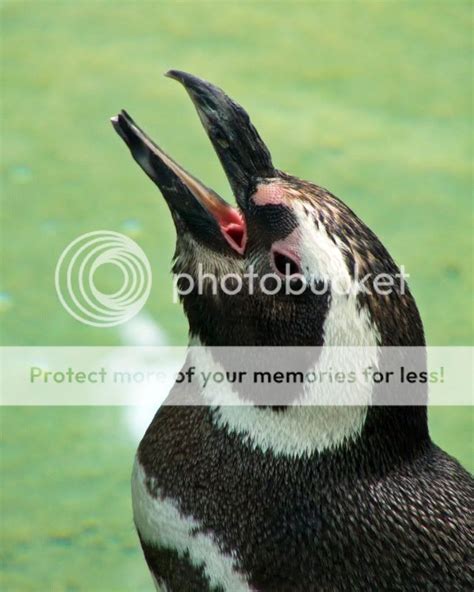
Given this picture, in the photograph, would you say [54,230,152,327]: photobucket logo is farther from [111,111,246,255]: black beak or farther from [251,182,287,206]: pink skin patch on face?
[251,182,287,206]: pink skin patch on face

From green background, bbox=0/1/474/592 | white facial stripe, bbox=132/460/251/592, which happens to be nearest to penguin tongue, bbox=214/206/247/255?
white facial stripe, bbox=132/460/251/592

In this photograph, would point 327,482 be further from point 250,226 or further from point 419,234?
point 419,234

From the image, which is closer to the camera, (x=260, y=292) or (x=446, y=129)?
(x=260, y=292)

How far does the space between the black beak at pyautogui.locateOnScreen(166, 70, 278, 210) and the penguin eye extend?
0.56 ft

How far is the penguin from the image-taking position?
2059mm

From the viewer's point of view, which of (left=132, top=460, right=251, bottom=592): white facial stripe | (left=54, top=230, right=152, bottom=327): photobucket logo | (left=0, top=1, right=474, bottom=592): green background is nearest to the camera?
(left=132, top=460, right=251, bottom=592): white facial stripe

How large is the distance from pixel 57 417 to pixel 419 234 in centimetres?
146

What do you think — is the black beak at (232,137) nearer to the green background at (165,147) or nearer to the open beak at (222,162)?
the open beak at (222,162)

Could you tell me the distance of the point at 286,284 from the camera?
6.79 ft

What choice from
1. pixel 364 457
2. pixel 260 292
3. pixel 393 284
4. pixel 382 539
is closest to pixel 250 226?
pixel 260 292

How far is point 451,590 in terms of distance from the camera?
2098 millimetres

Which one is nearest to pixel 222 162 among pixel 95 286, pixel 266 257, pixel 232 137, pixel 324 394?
pixel 232 137

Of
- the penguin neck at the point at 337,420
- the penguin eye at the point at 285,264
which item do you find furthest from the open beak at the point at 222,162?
the penguin neck at the point at 337,420

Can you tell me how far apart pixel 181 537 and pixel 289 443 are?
276 millimetres
